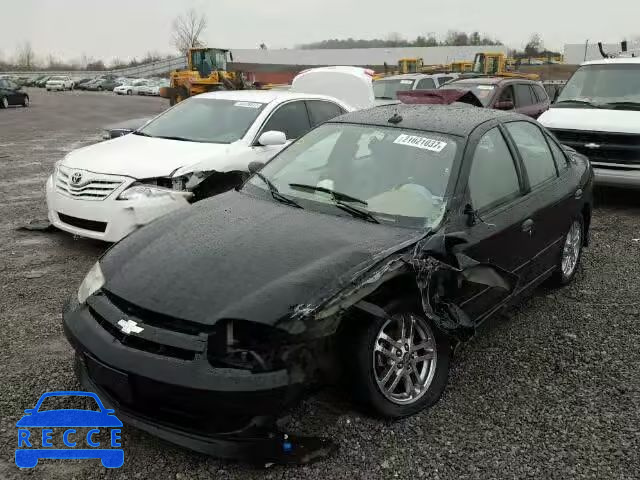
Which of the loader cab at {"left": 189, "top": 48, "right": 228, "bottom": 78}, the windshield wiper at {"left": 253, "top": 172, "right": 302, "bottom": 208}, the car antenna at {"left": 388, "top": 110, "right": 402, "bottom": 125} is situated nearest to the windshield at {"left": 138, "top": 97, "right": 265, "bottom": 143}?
the windshield wiper at {"left": 253, "top": 172, "right": 302, "bottom": 208}

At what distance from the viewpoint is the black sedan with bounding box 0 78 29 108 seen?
3188cm

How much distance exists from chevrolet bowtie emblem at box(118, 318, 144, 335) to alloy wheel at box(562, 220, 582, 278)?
3518mm

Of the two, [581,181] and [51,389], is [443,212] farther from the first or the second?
[51,389]

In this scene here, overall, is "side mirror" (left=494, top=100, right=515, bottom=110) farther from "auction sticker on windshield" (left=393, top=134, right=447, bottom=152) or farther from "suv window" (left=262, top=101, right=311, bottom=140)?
"auction sticker on windshield" (left=393, top=134, right=447, bottom=152)

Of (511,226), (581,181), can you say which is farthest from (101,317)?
(581,181)

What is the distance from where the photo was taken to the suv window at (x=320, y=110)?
7168 millimetres

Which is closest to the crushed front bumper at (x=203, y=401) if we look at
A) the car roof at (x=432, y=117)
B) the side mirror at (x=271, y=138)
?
the car roof at (x=432, y=117)

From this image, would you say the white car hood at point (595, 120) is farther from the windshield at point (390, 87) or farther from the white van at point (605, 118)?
the windshield at point (390, 87)

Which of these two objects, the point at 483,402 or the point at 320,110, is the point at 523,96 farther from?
the point at 483,402

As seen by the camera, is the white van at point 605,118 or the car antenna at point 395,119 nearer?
the car antenna at point 395,119

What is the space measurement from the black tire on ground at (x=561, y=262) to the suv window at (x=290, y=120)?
10.1ft

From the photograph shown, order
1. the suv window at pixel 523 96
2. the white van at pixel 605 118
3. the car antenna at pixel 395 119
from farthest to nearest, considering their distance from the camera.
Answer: the suv window at pixel 523 96, the white van at pixel 605 118, the car antenna at pixel 395 119

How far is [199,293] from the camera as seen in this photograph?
105 inches

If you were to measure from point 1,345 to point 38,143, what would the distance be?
42.8 ft
